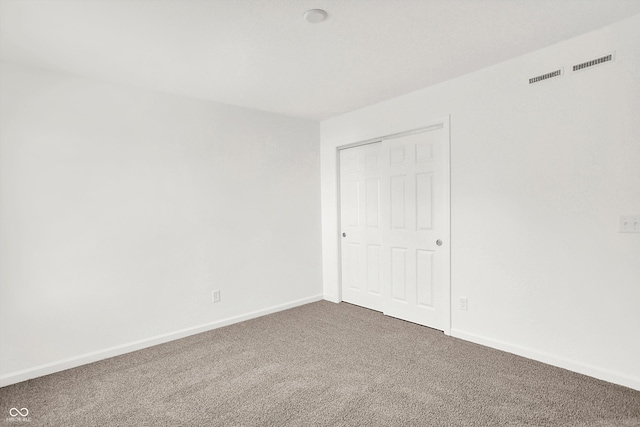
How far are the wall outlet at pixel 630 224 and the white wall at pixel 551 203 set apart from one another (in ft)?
0.13

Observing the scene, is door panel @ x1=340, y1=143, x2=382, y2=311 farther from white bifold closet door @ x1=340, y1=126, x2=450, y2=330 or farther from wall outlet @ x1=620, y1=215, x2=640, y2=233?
wall outlet @ x1=620, y1=215, x2=640, y2=233

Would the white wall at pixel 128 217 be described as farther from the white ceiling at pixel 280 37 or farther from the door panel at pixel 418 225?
the door panel at pixel 418 225

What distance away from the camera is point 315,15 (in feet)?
6.73

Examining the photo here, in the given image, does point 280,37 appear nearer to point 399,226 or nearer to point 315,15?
point 315,15

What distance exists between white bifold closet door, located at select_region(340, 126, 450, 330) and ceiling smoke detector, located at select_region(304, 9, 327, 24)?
175 cm

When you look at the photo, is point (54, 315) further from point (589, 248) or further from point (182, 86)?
point (589, 248)

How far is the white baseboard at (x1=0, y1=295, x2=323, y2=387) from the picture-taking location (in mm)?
2591

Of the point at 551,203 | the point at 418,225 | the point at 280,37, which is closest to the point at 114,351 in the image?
the point at 280,37

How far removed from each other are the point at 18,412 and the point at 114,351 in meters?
0.84

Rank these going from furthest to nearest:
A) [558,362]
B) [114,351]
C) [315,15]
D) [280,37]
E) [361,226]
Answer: [361,226]
[114,351]
[558,362]
[280,37]
[315,15]

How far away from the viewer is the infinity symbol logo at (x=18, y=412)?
2.16 metres

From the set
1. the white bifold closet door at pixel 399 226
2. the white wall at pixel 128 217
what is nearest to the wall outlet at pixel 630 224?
the white bifold closet door at pixel 399 226
